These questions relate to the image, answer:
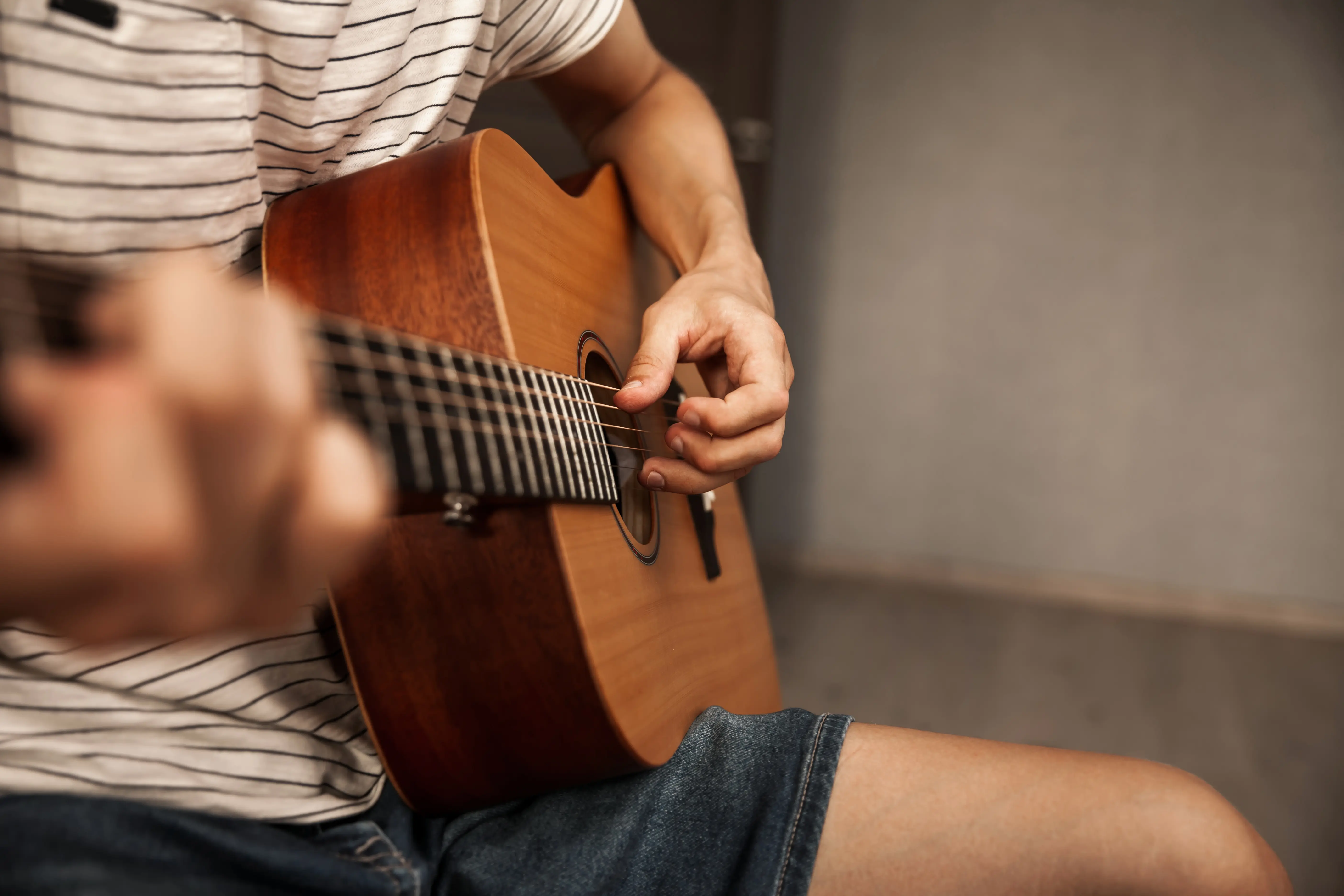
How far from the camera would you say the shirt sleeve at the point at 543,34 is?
772mm

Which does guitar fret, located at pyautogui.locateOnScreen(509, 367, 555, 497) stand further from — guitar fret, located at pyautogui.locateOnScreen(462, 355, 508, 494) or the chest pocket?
the chest pocket

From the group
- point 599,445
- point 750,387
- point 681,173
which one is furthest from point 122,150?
point 681,173

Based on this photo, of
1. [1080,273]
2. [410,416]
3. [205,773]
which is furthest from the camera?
[1080,273]

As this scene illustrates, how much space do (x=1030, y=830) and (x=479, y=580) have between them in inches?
15.8

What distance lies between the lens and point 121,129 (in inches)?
18.4

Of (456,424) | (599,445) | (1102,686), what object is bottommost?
(1102,686)

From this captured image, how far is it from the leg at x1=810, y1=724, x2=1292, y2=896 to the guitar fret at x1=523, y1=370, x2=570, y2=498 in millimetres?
293

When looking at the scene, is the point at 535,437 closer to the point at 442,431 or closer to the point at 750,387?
the point at 442,431

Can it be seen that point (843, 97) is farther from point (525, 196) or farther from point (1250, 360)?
point (525, 196)

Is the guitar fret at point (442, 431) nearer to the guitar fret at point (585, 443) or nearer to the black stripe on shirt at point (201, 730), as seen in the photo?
the guitar fret at point (585, 443)

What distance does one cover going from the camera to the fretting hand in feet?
0.89

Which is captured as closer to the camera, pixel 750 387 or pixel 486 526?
pixel 486 526

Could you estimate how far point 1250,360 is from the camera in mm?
2281

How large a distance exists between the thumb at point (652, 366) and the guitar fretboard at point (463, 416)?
0.15 ft
